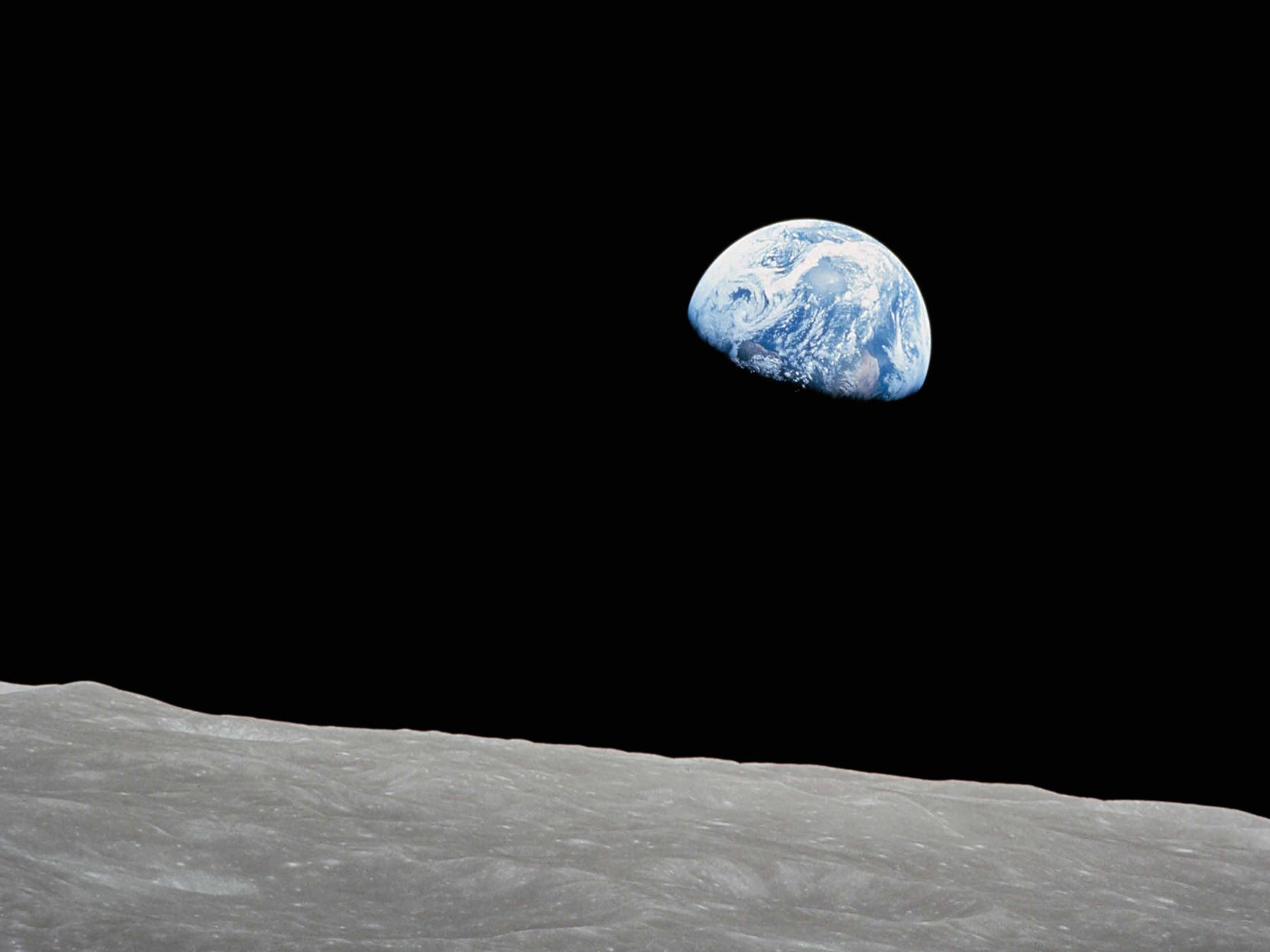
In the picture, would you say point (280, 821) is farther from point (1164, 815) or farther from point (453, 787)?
point (1164, 815)

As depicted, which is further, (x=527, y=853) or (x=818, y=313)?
(x=818, y=313)

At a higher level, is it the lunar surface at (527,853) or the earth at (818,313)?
the earth at (818,313)

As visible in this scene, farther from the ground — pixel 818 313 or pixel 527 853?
pixel 818 313

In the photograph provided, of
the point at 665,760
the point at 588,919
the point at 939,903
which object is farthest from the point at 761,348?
the point at 588,919

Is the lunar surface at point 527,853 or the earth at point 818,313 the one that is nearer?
the lunar surface at point 527,853
